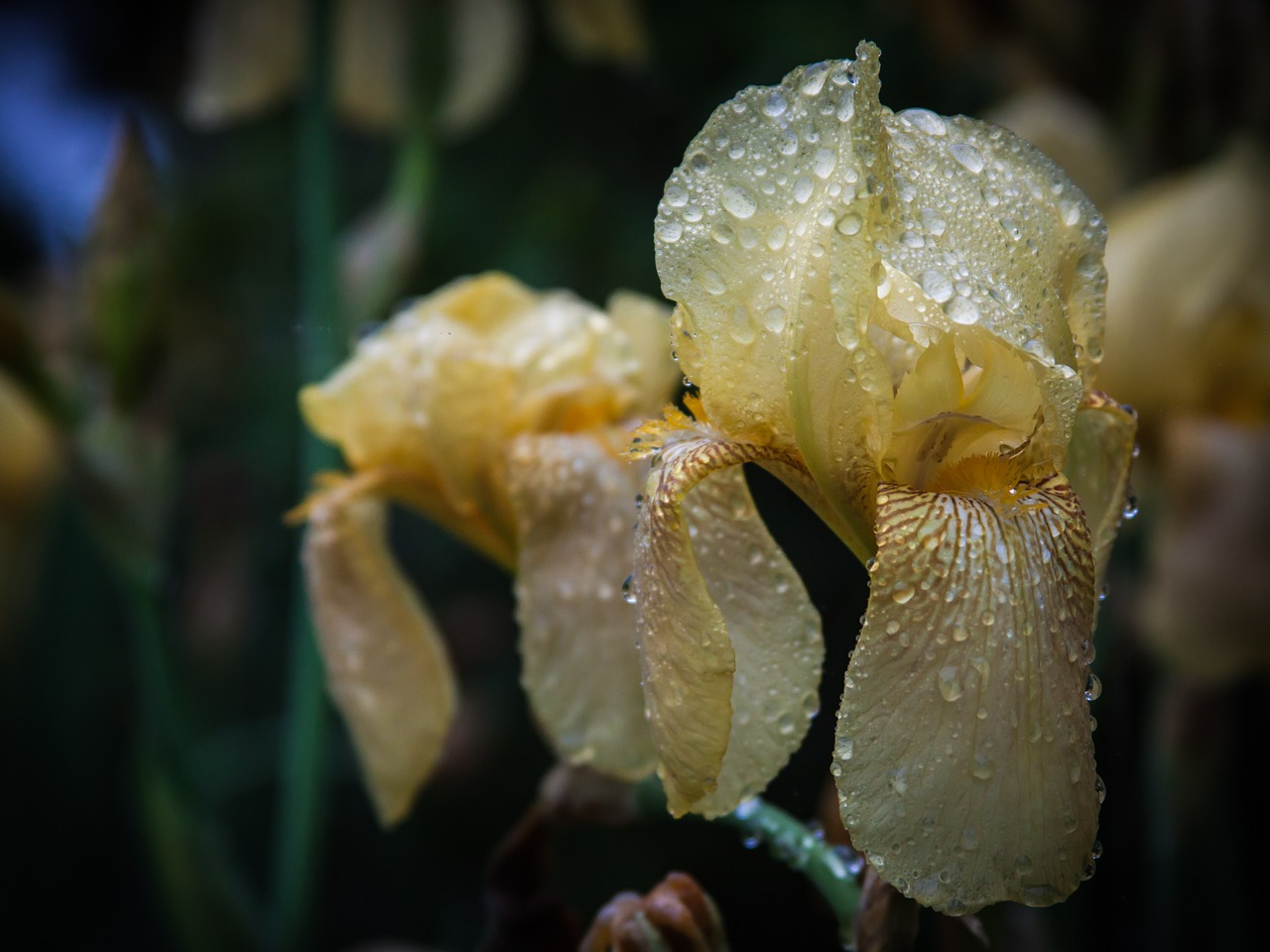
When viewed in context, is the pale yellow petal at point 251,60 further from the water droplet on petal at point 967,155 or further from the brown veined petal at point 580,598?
the water droplet on petal at point 967,155

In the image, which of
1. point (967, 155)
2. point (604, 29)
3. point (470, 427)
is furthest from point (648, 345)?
point (604, 29)

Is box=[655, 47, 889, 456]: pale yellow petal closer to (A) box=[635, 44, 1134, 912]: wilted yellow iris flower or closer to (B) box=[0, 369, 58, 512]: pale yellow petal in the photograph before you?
(A) box=[635, 44, 1134, 912]: wilted yellow iris flower

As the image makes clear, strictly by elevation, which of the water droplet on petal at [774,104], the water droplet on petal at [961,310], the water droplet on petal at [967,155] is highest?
the water droplet on petal at [774,104]

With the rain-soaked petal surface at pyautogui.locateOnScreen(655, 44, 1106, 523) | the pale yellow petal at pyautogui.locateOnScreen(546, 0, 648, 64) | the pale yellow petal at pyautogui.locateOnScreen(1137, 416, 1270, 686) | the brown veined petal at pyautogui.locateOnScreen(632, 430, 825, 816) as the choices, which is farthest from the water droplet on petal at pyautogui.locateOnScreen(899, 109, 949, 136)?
the pale yellow petal at pyautogui.locateOnScreen(546, 0, 648, 64)

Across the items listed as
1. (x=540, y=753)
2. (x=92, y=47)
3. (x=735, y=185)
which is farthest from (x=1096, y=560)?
(x=92, y=47)

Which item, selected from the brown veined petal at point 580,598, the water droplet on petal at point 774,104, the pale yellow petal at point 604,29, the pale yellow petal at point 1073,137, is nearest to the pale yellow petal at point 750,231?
the water droplet on petal at point 774,104

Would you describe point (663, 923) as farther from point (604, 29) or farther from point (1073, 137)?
point (604, 29)

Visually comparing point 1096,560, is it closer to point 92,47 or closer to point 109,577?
point 109,577
